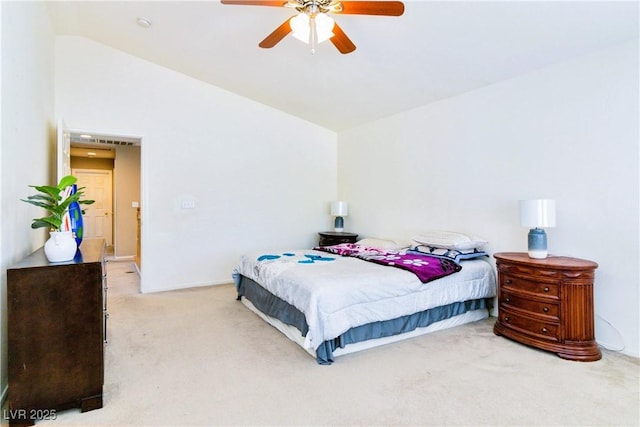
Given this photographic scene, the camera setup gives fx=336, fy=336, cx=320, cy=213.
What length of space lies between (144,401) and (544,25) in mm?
3734

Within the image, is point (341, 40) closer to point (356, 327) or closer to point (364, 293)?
point (364, 293)

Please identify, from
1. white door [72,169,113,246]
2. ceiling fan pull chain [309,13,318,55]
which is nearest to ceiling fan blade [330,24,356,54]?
ceiling fan pull chain [309,13,318,55]

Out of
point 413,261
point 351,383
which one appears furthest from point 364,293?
point 413,261

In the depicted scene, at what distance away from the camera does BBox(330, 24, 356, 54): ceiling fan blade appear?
2383 mm

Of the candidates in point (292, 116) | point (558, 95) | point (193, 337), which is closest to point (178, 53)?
point (292, 116)

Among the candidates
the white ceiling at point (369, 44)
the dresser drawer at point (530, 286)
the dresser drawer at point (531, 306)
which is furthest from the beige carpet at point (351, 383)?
the white ceiling at point (369, 44)

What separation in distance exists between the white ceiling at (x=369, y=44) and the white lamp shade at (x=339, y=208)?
1.48 meters

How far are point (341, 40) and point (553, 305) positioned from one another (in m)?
2.58

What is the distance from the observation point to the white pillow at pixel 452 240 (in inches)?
135

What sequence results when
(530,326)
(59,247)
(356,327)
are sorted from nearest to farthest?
(59,247) < (356,327) < (530,326)

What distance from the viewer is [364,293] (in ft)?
8.54

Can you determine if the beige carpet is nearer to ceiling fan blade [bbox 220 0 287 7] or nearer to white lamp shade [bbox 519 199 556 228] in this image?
white lamp shade [bbox 519 199 556 228]

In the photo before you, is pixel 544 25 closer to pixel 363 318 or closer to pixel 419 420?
pixel 363 318

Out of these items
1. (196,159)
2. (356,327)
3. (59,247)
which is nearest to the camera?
(59,247)
